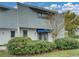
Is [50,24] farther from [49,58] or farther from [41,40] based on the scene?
[49,58]

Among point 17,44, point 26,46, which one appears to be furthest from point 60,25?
point 17,44

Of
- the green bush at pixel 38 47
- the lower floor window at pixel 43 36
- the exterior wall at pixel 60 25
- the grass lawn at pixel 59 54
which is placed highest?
the exterior wall at pixel 60 25

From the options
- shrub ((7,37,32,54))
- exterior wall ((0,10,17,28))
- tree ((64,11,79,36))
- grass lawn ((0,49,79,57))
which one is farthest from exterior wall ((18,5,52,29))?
grass lawn ((0,49,79,57))

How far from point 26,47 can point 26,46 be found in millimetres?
28

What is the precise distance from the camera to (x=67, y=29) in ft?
21.0

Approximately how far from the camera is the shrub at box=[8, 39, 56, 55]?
626cm

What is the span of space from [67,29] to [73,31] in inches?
7.0

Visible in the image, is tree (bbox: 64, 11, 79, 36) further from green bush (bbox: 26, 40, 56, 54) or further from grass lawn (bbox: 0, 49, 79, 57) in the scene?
green bush (bbox: 26, 40, 56, 54)

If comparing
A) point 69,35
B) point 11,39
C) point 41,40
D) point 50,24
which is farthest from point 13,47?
point 69,35

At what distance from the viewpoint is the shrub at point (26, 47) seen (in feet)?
20.5

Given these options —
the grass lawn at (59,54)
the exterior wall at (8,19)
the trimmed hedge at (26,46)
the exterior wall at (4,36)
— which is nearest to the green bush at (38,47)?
the trimmed hedge at (26,46)

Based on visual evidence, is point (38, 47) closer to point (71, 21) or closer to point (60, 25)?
point (60, 25)

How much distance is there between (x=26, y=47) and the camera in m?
6.26

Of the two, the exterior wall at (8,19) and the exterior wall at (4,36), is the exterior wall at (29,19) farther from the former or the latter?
the exterior wall at (4,36)
